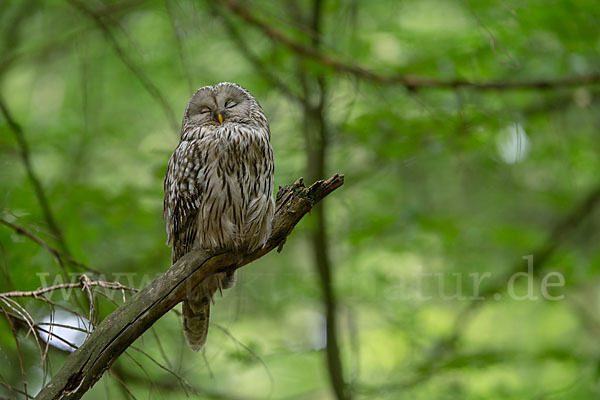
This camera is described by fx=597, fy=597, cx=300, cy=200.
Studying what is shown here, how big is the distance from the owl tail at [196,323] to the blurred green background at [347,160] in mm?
378

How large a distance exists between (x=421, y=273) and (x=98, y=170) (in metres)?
3.45

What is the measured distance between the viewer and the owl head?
293cm

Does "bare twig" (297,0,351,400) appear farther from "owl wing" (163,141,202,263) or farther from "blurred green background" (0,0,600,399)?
"owl wing" (163,141,202,263)

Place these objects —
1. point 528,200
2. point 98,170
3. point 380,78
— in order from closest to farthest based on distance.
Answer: point 380,78 → point 98,170 → point 528,200

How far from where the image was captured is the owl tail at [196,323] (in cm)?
286

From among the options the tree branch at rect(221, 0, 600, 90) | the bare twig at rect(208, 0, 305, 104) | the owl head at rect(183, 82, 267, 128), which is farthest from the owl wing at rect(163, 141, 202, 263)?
the bare twig at rect(208, 0, 305, 104)

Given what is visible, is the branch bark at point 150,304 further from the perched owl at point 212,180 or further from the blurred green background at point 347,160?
the blurred green background at point 347,160

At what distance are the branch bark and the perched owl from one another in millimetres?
256

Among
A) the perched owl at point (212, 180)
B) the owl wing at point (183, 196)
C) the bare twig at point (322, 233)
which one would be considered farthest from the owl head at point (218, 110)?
the bare twig at point (322, 233)

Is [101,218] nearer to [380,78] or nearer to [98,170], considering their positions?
[98,170]

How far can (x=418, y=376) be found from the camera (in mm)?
4730

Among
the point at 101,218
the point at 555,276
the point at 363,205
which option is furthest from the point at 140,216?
the point at 555,276

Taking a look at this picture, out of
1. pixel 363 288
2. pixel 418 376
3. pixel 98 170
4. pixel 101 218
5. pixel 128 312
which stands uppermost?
pixel 98 170

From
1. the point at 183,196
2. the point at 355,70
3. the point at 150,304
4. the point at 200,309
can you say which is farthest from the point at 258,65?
the point at 150,304
